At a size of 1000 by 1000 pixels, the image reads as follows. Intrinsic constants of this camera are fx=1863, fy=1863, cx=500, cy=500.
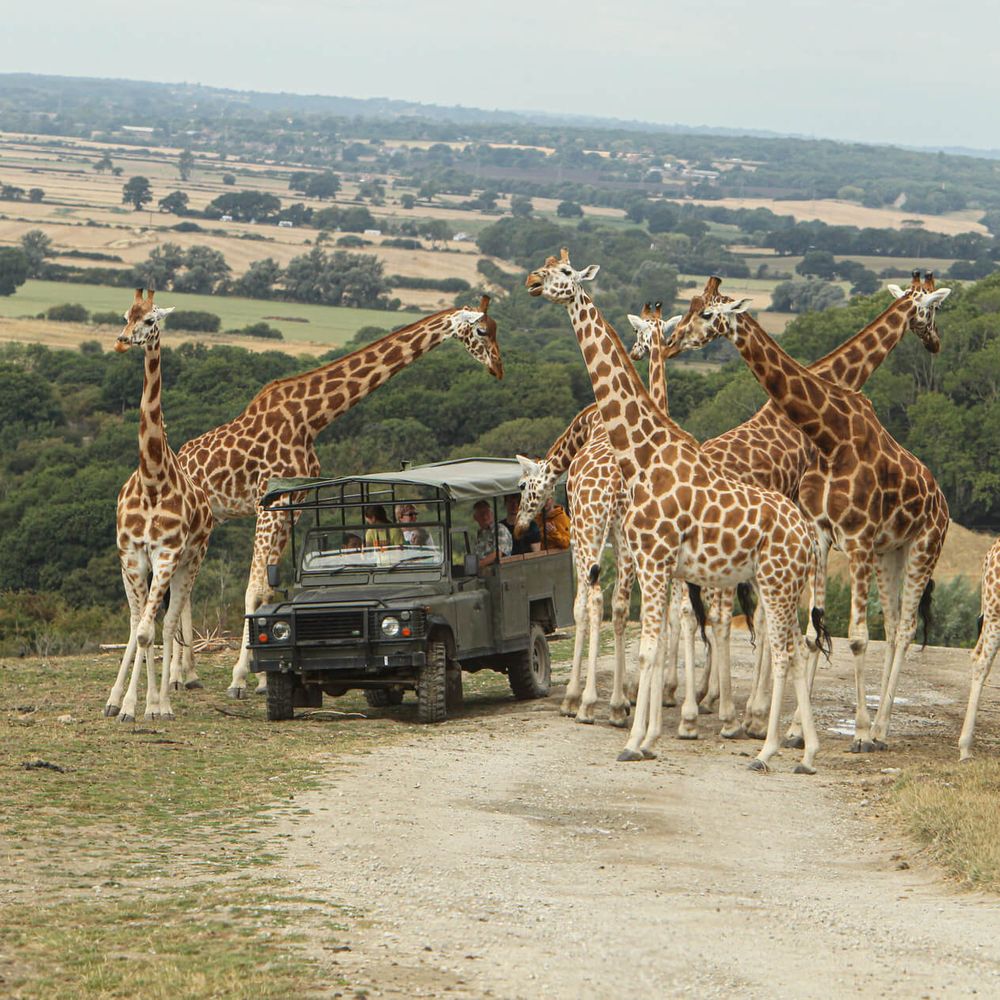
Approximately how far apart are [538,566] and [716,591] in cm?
254

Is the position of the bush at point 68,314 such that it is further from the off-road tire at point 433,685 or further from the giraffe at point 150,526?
the off-road tire at point 433,685

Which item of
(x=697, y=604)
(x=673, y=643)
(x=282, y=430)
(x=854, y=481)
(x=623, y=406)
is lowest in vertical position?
(x=673, y=643)

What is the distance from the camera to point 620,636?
17109 millimetres

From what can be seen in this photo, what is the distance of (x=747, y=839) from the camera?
41.2 feet

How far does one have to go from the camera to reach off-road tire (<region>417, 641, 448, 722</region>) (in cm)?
1661

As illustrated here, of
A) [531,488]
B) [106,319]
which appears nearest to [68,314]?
[106,319]

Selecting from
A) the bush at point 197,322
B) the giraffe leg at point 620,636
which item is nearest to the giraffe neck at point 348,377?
the giraffe leg at point 620,636

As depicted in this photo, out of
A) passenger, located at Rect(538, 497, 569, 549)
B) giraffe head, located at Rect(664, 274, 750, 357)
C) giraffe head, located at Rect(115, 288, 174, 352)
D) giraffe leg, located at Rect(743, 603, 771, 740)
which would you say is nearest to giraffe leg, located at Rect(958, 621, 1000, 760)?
giraffe leg, located at Rect(743, 603, 771, 740)

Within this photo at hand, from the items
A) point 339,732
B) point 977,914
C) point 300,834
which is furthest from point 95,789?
point 977,914

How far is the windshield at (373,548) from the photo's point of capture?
17.6 metres

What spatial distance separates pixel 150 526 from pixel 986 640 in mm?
7364

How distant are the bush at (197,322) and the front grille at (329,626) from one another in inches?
3662

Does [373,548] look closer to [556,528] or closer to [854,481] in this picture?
[556,528]

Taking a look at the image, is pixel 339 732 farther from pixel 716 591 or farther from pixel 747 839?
pixel 747 839
